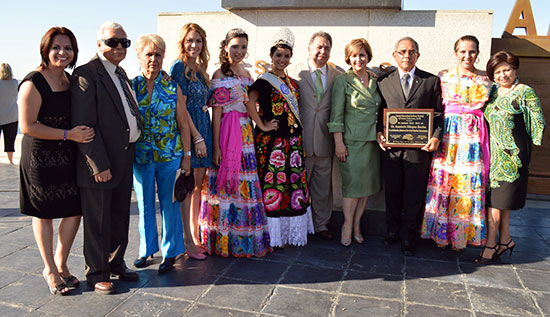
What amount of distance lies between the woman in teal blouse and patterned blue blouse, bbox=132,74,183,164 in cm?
168

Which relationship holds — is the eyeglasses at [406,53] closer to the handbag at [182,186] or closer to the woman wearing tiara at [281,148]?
the woman wearing tiara at [281,148]

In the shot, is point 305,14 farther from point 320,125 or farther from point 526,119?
point 526,119

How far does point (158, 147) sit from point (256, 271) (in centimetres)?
138

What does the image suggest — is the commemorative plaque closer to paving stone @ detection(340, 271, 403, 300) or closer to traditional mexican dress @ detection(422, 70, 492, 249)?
traditional mexican dress @ detection(422, 70, 492, 249)

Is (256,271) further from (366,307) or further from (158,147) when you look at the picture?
(158,147)

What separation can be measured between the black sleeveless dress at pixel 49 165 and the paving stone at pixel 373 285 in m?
2.28

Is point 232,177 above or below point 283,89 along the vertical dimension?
below

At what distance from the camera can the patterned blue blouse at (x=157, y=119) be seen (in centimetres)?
361

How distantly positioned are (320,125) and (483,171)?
1.65 meters

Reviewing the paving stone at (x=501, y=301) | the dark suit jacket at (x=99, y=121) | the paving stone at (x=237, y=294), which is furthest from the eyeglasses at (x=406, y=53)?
the dark suit jacket at (x=99, y=121)

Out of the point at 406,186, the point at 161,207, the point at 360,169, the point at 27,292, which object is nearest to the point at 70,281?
the point at 27,292

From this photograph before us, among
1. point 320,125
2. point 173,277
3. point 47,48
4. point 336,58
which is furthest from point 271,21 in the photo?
point 173,277

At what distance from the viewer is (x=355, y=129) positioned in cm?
454

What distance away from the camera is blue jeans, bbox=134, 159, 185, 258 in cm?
374
